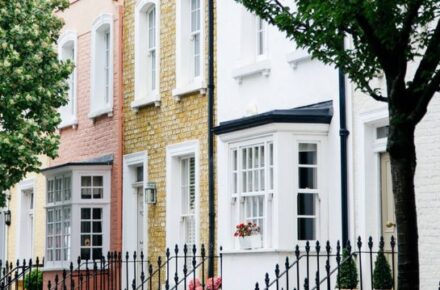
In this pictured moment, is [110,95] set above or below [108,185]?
above

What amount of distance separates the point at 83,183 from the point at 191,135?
4527mm

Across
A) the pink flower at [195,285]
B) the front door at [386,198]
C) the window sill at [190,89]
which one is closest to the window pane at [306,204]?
the front door at [386,198]

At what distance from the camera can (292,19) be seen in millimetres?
12734

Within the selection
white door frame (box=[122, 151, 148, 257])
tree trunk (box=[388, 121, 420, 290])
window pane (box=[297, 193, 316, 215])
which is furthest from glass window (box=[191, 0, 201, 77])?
tree trunk (box=[388, 121, 420, 290])

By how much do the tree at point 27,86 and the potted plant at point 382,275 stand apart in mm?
9573

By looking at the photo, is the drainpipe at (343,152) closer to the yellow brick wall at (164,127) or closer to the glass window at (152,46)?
the yellow brick wall at (164,127)

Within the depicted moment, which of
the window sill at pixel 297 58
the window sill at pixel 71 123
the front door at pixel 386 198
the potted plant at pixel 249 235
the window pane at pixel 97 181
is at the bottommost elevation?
the potted plant at pixel 249 235

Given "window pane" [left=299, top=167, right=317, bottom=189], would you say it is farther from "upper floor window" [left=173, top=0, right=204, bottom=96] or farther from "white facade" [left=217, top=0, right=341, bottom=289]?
"upper floor window" [left=173, top=0, right=204, bottom=96]

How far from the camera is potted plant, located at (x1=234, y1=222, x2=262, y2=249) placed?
826 inches

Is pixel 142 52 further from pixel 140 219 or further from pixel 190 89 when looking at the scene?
pixel 140 219

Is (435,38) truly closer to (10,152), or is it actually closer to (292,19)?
(292,19)

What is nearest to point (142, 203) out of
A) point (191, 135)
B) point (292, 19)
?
point (191, 135)

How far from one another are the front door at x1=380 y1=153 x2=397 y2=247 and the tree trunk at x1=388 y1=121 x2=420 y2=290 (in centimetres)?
720

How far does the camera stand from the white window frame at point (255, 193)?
20.7m
